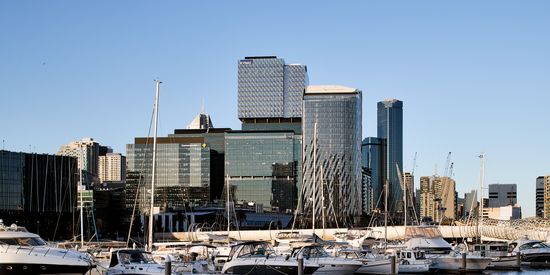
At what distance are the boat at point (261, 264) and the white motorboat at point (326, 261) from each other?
2010 millimetres

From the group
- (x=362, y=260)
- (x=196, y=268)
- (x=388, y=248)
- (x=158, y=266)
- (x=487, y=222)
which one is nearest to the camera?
(x=158, y=266)

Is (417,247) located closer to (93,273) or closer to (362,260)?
(362,260)

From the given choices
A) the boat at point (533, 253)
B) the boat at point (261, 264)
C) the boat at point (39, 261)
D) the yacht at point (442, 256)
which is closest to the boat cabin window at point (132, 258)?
the boat at point (39, 261)

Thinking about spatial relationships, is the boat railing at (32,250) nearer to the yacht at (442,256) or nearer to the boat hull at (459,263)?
the yacht at (442,256)

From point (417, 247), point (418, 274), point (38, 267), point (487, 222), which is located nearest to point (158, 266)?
point (38, 267)

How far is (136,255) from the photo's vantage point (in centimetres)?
5556

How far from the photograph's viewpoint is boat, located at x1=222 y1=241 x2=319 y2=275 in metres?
58.8

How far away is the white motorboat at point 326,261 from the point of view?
206 ft

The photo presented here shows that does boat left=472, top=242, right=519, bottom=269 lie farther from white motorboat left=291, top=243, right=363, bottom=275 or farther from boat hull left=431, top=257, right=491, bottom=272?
white motorboat left=291, top=243, right=363, bottom=275

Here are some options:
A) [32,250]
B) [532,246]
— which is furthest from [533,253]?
[32,250]

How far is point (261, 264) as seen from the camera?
59.3 meters

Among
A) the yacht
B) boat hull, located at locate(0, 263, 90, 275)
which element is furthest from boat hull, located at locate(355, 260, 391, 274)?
boat hull, located at locate(0, 263, 90, 275)

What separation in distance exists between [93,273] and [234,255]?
10.9 m

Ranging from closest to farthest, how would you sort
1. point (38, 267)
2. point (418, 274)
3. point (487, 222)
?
point (38, 267) < point (418, 274) < point (487, 222)
